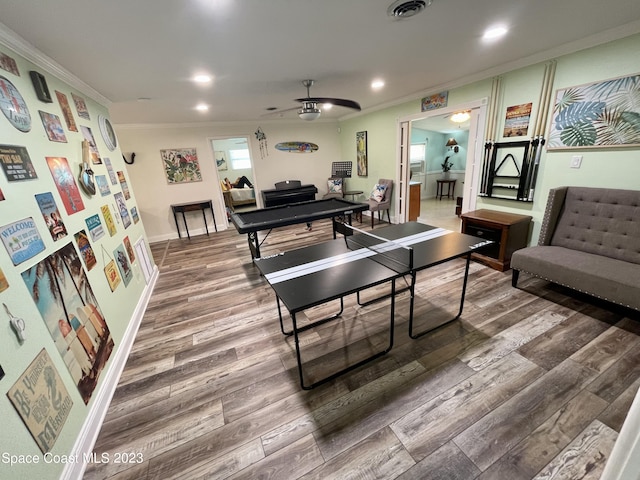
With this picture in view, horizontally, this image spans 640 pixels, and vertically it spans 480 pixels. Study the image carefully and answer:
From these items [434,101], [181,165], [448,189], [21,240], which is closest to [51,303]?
[21,240]

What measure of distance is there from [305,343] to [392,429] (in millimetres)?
933

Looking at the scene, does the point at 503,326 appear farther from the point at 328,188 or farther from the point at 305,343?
the point at 328,188

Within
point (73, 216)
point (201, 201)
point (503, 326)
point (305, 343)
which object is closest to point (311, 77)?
point (73, 216)

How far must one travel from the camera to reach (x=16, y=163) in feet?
4.60

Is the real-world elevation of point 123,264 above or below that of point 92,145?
below

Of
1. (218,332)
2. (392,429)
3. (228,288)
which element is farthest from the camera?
(228,288)

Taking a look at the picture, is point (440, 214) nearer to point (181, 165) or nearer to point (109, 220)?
point (181, 165)

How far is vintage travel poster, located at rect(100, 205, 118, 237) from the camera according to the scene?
7.88 feet

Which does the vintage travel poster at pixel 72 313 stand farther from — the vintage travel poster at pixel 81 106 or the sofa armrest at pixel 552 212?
the sofa armrest at pixel 552 212

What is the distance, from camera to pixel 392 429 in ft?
4.80

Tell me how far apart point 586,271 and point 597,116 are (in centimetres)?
154

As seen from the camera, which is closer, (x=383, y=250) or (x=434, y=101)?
(x=383, y=250)

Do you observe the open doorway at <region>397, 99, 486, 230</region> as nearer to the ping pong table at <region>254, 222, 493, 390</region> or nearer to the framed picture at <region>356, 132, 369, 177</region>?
the framed picture at <region>356, 132, 369, 177</region>

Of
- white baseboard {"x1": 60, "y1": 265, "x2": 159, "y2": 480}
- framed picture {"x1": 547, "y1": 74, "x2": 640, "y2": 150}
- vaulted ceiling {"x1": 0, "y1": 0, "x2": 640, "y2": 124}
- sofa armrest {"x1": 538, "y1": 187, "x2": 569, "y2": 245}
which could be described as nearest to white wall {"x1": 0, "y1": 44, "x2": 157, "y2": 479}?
white baseboard {"x1": 60, "y1": 265, "x2": 159, "y2": 480}
